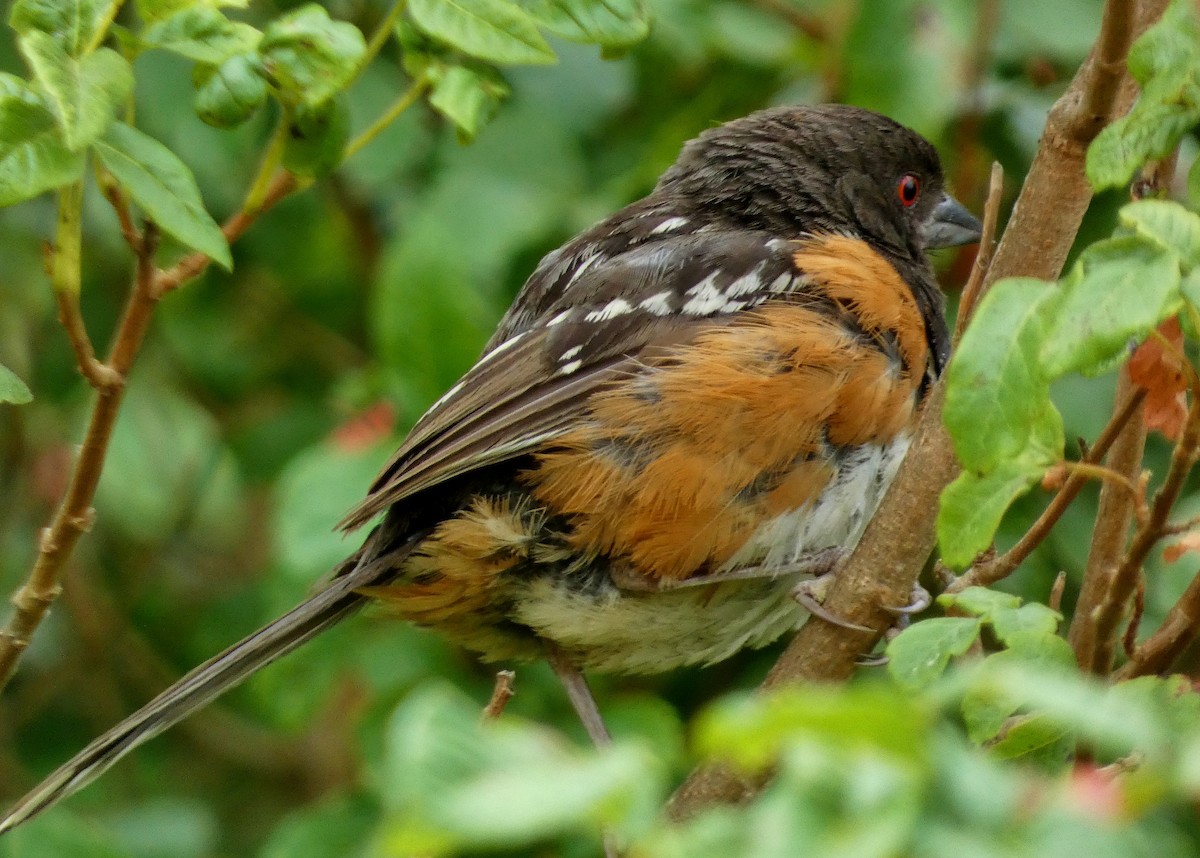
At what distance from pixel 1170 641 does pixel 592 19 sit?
1018mm

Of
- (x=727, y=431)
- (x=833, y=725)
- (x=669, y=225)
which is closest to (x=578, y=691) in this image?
(x=727, y=431)

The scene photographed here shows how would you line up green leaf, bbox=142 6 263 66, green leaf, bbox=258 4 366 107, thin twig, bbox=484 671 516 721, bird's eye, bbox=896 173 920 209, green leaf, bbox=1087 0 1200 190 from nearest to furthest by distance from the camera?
green leaf, bbox=1087 0 1200 190
green leaf, bbox=142 6 263 66
green leaf, bbox=258 4 366 107
thin twig, bbox=484 671 516 721
bird's eye, bbox=896 173 920 209

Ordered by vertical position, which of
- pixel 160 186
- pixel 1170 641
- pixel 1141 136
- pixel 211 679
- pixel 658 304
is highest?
pixel 1141 136

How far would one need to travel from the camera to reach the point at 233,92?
5.65ft

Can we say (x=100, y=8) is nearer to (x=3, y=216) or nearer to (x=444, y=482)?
(x=444, y=482)

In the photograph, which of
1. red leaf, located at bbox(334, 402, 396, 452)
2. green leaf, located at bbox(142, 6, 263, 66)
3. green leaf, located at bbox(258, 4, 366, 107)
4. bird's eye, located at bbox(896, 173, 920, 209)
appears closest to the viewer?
green leaf, located at bbox(142, 6, 263, 66)

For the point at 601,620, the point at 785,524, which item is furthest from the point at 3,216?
the point at 785,524

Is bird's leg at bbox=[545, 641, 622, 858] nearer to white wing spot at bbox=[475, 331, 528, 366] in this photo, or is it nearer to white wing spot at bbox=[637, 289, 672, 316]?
white wing spot at bbox=[475, 331, 528, 366]

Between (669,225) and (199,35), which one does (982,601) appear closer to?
(199,35)

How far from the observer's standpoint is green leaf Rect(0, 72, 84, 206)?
1.51 meters

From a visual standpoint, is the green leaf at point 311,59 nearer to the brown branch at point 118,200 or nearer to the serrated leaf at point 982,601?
the brown branch at point 118,200

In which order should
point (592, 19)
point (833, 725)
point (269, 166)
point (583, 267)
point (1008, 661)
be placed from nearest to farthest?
point (833, 725) → point (1008, 661) → point (592, 19) → point (269, 166) → point (583, 267)

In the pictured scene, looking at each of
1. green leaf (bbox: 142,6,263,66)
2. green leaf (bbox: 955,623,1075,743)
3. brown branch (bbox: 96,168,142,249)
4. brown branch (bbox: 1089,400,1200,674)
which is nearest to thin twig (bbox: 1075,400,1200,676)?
brown branch (bbox: 1089,400,1200,674)

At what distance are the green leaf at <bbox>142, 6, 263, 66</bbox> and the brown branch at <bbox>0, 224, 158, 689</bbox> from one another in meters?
0.23
